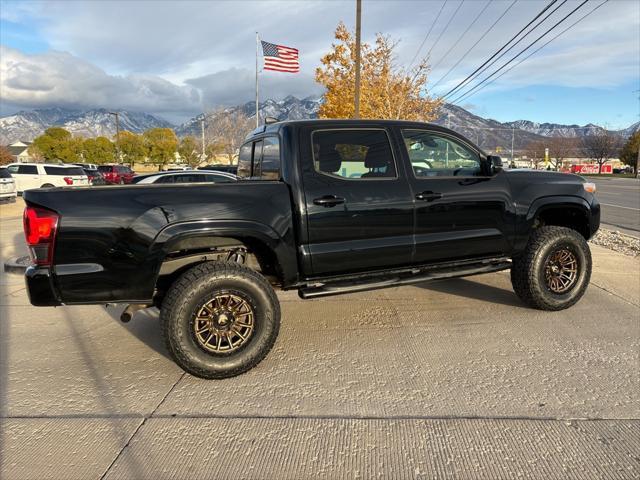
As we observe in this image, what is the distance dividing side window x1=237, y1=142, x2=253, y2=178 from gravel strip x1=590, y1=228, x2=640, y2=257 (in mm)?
6125

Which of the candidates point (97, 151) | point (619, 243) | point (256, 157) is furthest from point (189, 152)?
point (256, 157)

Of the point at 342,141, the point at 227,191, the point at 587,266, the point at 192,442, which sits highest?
the point at 342,141

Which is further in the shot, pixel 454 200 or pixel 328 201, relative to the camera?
pixel 454 200

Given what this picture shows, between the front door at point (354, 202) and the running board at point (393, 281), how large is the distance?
0.12m

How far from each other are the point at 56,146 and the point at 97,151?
15.9 feet

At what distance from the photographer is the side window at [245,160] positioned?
5.03m

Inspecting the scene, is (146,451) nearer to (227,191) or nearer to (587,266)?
(227,191)

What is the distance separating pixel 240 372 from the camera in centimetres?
350

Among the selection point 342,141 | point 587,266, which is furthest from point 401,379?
point 587,266

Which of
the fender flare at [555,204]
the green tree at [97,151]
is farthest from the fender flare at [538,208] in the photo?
the green tree at [97,151]

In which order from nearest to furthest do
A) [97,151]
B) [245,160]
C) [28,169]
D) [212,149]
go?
[245,160], [28,169], [97,151], [212,149]

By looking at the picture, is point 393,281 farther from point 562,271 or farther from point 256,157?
point 562,271

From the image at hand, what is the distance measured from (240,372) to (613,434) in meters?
2.49

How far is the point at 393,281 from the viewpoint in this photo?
13.3ft
